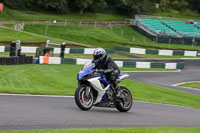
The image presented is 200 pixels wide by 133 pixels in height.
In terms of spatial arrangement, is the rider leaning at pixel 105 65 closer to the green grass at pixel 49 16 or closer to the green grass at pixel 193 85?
the green grass at pixel 193 85

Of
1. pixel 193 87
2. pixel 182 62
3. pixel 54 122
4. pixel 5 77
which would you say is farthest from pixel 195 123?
pixel 182 62

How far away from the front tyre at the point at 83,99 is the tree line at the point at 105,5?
54272 mm

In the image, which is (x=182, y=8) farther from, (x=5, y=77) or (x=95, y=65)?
(x=95, y=65)

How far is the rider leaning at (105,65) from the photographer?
10266 millimetres

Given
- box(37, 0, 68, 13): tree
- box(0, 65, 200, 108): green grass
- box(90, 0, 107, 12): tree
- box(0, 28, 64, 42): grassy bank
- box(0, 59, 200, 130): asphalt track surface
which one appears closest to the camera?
box(0, 59, 200, 130): asphalt track surface

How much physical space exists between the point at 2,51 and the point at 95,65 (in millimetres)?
23882

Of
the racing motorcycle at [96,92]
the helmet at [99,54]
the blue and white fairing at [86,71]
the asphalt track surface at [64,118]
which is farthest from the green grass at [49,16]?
the asphalt track surface at [64,118]

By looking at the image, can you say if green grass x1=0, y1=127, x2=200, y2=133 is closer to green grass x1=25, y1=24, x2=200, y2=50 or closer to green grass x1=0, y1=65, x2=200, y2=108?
green grass x1=0, y1=65, x2=200, y2=108

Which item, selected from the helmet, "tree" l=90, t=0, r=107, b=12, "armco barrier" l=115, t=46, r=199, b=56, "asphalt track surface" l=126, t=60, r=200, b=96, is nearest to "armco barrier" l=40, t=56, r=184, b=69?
"asphalt track surface" l=126, t=60, r=200, b=96

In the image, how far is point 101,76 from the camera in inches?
408

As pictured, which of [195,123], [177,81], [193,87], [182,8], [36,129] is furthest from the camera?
[182,8]

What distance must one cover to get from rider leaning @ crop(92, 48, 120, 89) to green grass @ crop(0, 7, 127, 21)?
44.6 m

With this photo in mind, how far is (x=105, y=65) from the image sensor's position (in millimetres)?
10617

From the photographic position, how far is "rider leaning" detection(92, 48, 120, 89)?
10.3 metres
